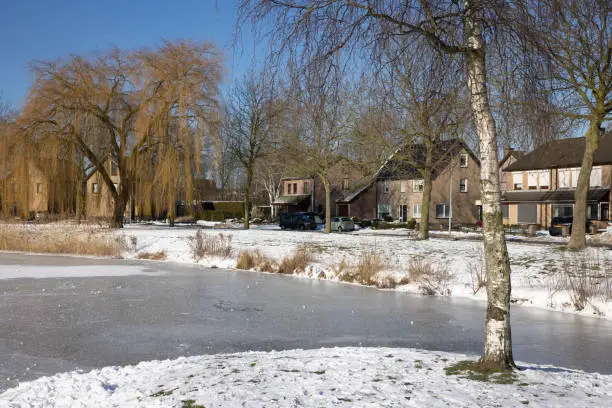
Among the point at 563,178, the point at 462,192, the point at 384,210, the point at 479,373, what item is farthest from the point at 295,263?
the point at 384,210

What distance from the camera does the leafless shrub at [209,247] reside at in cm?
2431

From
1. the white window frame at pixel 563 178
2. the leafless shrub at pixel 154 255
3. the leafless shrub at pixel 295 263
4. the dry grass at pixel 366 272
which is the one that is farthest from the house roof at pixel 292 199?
the dry grass at pixel 366 272

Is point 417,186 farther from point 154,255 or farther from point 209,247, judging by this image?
point 154,255

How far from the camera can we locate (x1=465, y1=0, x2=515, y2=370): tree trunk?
6.39 metres

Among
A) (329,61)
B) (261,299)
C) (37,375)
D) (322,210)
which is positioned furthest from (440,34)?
(322,210)

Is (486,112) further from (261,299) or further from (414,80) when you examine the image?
(261,299)

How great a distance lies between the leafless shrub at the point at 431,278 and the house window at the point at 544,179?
35540 mm

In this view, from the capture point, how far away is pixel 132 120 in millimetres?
34656

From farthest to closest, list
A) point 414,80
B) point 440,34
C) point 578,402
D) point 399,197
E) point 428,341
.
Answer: point 399,197 → point 428,341 → point 414,80 → point 440,34 → point 578,402

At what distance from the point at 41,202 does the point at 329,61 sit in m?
30.1

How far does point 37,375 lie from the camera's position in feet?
23.5

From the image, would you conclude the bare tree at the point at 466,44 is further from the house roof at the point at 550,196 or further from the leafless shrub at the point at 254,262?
the house roof at the point at 550,196

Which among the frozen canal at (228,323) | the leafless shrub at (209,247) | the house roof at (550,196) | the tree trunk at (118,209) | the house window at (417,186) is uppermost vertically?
the house window at (417,186)

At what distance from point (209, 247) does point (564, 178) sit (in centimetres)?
3447
